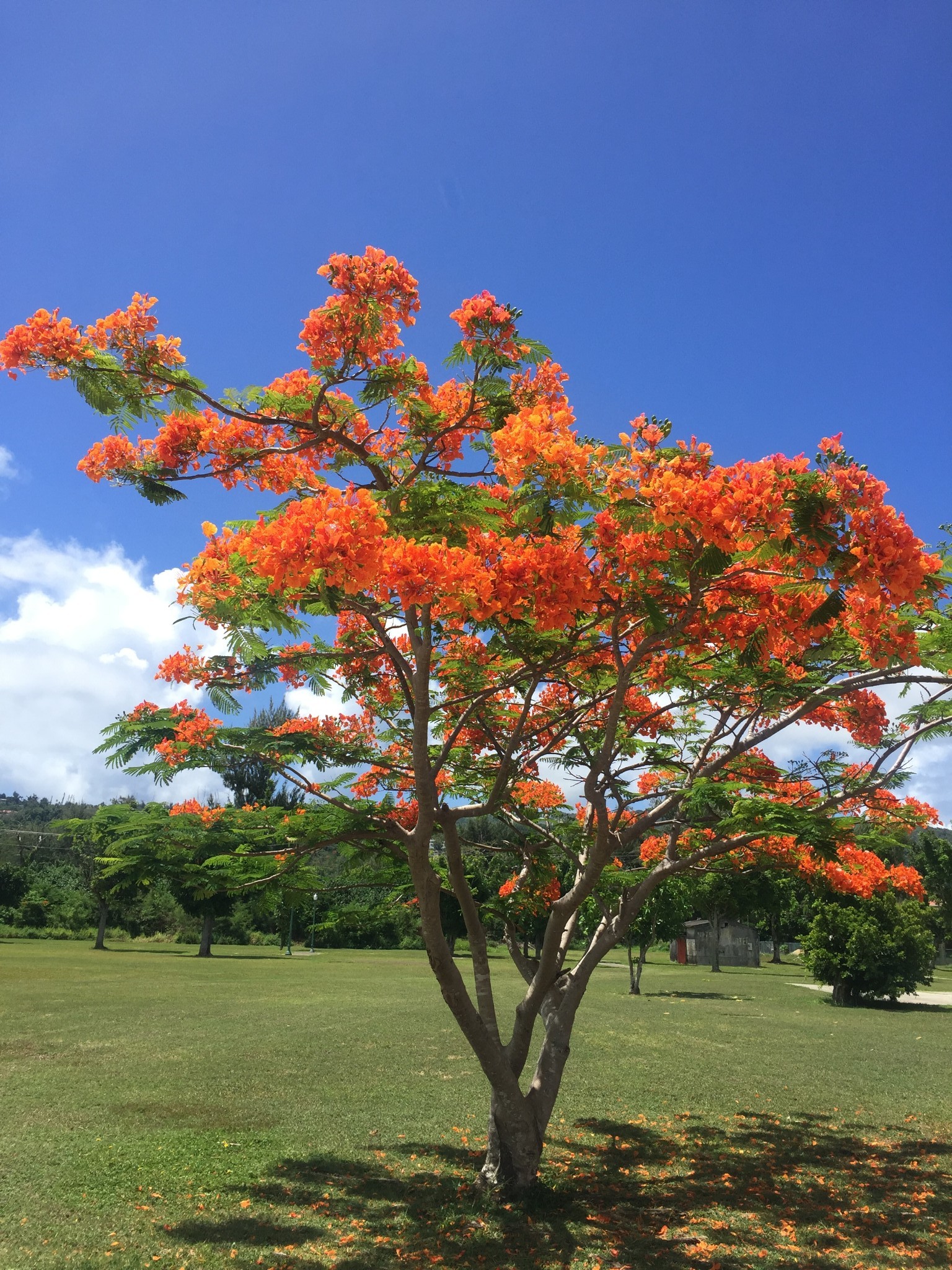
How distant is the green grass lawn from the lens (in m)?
5.90

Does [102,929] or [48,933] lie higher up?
[102,929]

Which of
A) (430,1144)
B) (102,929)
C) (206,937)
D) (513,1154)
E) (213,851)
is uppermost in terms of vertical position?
(213,851)

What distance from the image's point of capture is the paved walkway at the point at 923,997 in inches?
1027

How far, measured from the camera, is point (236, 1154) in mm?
8055

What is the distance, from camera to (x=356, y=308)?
5.40m

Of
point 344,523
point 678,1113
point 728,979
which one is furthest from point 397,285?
point 728,979

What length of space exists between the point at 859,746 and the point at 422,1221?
19.5 feet

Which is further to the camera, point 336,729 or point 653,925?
point 653,925

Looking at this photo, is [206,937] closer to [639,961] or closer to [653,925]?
[639,961]

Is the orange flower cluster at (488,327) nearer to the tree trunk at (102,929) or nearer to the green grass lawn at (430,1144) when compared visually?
the green grass lawn at (430,1144)

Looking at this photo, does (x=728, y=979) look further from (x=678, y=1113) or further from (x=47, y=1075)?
(x=47, y=1075)

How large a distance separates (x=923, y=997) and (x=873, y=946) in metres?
7.97

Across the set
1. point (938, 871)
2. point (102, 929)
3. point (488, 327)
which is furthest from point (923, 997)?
point (102, 929)

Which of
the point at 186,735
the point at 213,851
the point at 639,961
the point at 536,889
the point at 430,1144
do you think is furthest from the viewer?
the point at 639,961
